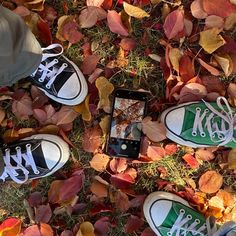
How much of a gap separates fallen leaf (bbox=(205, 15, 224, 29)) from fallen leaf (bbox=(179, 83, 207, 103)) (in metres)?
0.19

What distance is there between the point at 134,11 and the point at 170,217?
0.69 metres

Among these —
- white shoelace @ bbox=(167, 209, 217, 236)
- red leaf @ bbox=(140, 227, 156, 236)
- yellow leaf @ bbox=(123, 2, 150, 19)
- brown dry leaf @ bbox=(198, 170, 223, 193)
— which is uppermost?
yellow leaf @ bbox=(123, 2, 150, 19)

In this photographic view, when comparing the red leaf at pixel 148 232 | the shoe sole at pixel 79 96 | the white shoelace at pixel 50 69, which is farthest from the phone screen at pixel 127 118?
the red leaf at pixel 148 232

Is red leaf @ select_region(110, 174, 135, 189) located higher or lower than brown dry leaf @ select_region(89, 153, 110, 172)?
lower

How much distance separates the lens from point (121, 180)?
159cm

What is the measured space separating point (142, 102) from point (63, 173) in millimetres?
362

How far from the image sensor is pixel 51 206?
5.30 ft

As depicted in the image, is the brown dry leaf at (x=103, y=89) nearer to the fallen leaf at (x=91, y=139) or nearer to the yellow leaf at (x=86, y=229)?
the fallen leaf at (x=91, y=139)

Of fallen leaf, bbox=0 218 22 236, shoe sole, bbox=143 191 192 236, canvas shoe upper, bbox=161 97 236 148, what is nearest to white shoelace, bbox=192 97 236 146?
canvas shoe upper, bbox=161 97 236 148

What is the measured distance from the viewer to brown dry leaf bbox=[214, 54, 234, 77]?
1.51 m

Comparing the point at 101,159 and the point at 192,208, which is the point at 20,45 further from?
the point at 192,208

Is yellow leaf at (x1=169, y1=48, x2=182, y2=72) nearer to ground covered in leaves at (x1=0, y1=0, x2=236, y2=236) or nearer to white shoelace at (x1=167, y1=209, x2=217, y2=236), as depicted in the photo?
ground covered in leaves at (x1=0, y1=0, x2=236, y2=236)

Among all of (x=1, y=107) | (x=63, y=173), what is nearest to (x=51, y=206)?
(x=63, y=173)

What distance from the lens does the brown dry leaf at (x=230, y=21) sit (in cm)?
152
